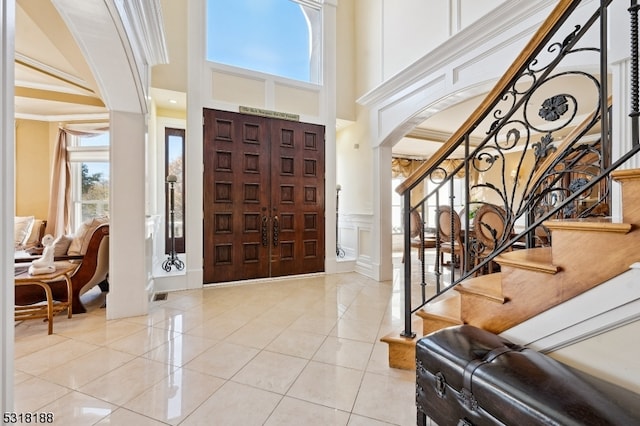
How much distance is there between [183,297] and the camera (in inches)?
142

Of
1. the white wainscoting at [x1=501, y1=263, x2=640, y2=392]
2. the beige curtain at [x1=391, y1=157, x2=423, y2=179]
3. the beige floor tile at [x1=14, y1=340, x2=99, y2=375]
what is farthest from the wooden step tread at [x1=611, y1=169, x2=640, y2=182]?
the beige curtain at [x1=391, y1=157, x2=423, y2=179]

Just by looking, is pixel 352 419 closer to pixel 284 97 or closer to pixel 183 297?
pixel 183 297

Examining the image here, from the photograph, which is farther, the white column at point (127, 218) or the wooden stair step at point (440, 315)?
the white column at point (127, 218)

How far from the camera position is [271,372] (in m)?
1.96

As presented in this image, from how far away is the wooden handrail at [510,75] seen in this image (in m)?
1.33

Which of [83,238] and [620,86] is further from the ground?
[620,86]

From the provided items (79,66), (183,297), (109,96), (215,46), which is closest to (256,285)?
(183,297)

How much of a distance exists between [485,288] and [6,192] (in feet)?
6.49

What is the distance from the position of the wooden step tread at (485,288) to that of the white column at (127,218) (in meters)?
2.90

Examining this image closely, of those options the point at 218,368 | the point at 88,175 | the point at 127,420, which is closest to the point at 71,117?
the point at 88,175

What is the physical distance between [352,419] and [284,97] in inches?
167

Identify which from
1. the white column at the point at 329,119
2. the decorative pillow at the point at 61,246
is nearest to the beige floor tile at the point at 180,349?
the decorative pillow at the point at 61,246

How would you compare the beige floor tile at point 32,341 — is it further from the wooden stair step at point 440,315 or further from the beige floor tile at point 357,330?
the wooden stair step at point 440,315

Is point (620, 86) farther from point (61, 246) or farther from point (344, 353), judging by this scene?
point (61, 246)
